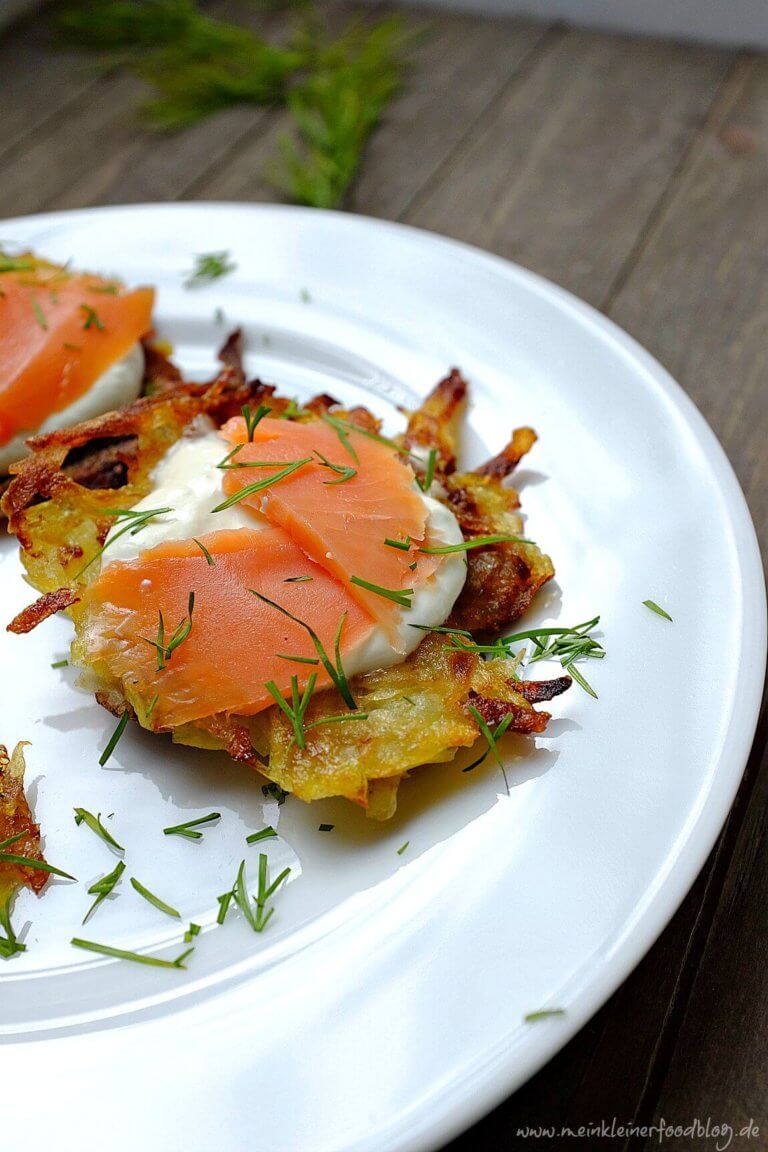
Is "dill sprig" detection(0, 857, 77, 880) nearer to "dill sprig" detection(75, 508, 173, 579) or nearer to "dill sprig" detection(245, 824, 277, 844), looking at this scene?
"dill sprig" detection(245, 824, 277, 844)

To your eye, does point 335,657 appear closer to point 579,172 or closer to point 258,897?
point 258,897

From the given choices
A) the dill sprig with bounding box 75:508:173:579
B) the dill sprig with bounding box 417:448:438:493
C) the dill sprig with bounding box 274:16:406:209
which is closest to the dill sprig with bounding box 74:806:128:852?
the dill sprig with bounding box 75:508:173:579

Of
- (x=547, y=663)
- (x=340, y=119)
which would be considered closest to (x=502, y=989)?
(x=547, y=663)

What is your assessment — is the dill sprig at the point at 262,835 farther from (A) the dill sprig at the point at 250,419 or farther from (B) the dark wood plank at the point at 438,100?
(B) the dark wood plank at the point at 438,100

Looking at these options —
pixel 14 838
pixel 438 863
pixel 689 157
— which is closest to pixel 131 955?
pixel 14 838

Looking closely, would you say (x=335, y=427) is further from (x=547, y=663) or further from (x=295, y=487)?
(x=547, y=663)

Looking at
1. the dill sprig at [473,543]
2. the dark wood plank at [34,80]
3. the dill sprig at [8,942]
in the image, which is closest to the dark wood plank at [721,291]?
the dill sprig at [473,543]

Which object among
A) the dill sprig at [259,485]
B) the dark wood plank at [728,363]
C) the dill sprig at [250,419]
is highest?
the dill sprig at [250,419]
